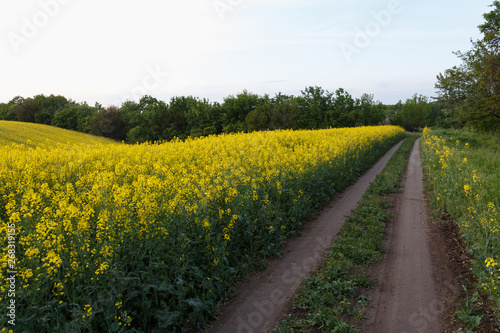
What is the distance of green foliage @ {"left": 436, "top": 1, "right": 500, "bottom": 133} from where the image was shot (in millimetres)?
23048

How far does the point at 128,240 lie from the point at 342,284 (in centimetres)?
354

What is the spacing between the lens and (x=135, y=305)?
4074 mm

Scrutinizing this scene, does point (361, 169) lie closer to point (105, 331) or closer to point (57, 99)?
point (105, 331)

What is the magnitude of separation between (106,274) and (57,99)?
9017cm

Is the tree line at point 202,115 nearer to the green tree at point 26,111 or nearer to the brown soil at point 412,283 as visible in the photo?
the green tree at point 26,111

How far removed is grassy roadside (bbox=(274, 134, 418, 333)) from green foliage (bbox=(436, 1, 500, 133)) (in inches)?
840

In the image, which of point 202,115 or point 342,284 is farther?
point 202,115

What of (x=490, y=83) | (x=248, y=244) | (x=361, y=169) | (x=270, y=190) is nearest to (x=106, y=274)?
(x=248, y=244)

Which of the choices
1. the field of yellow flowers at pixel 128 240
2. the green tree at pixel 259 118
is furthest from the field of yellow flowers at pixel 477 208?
the green tree at pixel 259 118

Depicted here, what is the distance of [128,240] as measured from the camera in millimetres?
4484

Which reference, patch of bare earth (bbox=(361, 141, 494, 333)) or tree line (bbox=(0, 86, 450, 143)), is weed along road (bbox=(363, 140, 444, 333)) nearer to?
patch of bare earth (bbox=(361, 141, 494, 333))

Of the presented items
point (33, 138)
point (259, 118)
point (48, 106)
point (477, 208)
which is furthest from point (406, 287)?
point (48, 106)

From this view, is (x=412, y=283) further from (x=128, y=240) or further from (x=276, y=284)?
(x=128, y=240)

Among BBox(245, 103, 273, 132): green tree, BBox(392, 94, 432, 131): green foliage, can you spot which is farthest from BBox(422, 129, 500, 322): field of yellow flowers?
BBox(392, 94, 432, 131): green foliage
